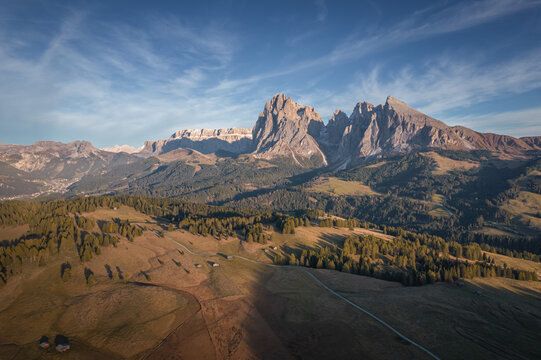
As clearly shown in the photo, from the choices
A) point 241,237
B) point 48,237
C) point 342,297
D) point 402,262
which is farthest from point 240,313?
point 402,262

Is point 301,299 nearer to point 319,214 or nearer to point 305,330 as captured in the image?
point 305,330

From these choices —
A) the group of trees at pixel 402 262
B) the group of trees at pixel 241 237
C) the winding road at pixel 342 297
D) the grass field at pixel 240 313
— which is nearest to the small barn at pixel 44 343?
the grass field at pixel 240 313

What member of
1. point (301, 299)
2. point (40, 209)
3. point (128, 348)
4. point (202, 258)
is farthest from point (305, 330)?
point (40, 209)

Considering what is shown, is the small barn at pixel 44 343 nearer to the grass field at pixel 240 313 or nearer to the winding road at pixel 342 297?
the grass field at pixel 240 313

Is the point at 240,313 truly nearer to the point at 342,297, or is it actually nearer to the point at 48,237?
the point at 342,297

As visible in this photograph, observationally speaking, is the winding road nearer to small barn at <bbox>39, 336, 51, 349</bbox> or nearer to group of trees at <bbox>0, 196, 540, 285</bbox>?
group of trees at <bbox>0, 196, 540, 285</bbox>

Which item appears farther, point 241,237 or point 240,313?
point 241,237
